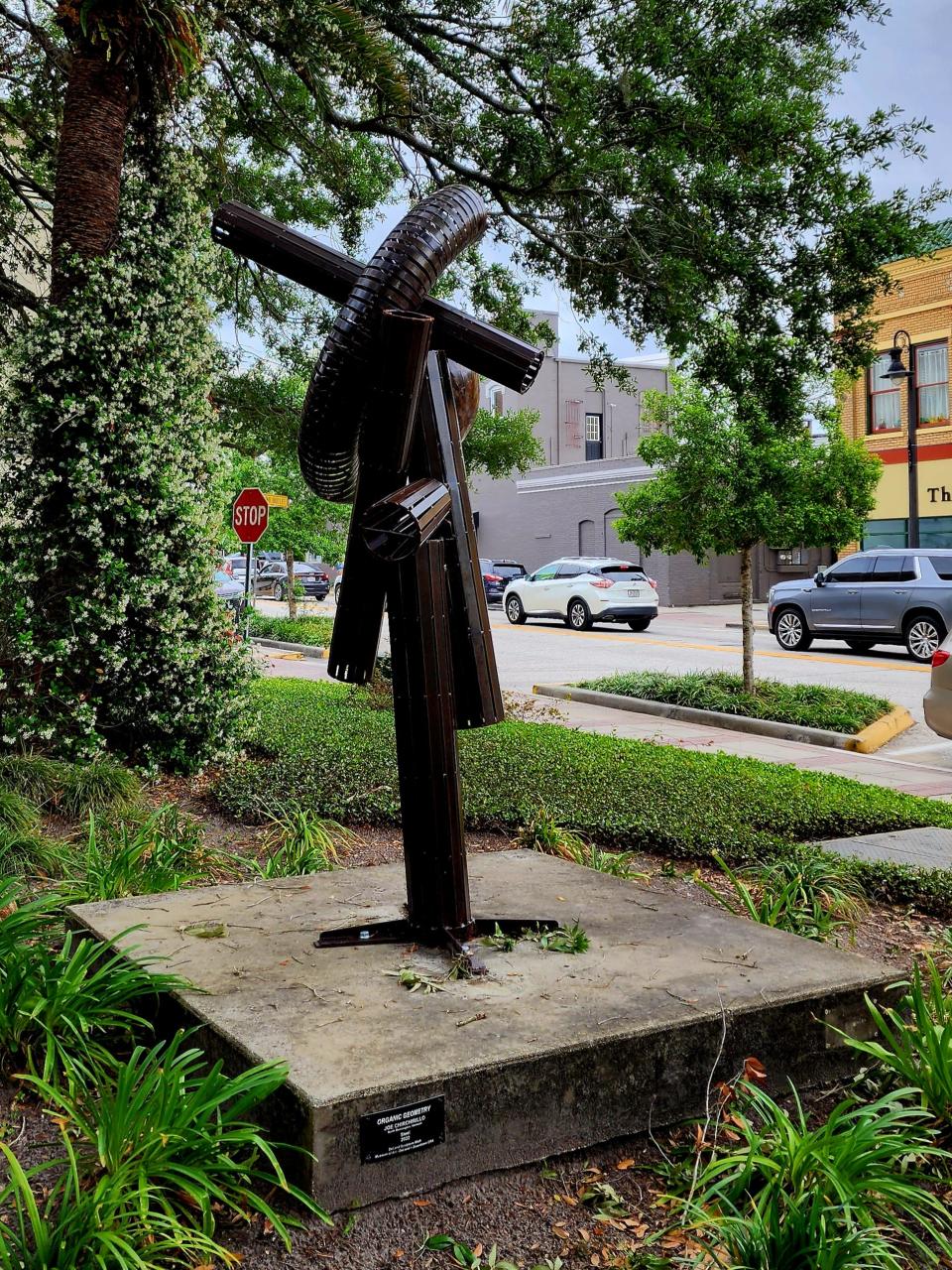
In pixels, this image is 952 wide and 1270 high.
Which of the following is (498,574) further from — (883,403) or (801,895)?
(801,895)

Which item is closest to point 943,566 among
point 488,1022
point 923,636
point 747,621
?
point 923,636

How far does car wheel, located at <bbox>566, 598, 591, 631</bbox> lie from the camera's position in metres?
28.1

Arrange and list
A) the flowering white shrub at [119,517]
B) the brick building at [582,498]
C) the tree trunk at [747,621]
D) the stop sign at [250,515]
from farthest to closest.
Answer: the brick building at [582,498]
the stop sign at [250,515]
the tree trunk at [747,621]
the flowering white shrub at [119,517]

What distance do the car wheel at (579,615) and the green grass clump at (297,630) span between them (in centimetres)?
597

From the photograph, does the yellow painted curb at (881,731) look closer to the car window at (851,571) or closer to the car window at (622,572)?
the car window at (851,571)

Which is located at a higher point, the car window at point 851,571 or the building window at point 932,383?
the building window at point 932,383

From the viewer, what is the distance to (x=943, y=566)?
1952cm

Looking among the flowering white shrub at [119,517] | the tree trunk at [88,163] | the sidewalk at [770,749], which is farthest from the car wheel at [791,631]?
the tree trunk at [88,163]

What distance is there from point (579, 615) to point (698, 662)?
8.33 meters

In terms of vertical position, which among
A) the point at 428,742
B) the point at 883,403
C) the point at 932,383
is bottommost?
the point at 428,742

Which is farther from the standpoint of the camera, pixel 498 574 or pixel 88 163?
pixel 498 574

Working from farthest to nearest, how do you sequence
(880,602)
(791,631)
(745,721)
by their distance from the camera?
1. (791,631)
2. (880,602)
3. (745,721)

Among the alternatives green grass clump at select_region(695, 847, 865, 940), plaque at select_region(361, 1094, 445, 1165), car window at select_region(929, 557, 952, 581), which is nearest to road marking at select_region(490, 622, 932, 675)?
car window at select_region(929, 557, 952, 581)

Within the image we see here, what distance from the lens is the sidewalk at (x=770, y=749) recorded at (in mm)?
10047
